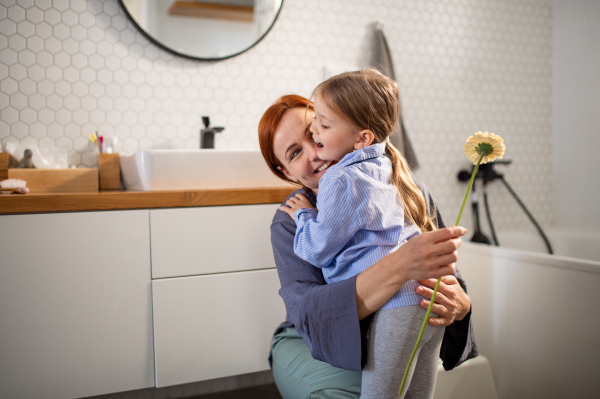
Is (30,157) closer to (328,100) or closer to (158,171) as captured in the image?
(158,171)

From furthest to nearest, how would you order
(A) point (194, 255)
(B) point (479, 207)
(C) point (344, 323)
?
(B) point (479, 207) → (A) point (194, 255) → (C) point (344, 323)

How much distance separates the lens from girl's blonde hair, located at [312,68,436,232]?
39.8 inches

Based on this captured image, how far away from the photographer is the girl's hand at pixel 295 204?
1198 millimetres

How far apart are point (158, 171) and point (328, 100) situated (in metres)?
0.87

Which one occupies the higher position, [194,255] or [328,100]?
[328,100]

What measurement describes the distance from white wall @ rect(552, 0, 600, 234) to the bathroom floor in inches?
85.4

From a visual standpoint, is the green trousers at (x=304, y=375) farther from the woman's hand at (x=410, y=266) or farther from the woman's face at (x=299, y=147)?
the woman's face at (x=299, y=147)

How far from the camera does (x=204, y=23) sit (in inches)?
85.1

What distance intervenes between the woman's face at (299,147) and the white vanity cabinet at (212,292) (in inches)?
17.6

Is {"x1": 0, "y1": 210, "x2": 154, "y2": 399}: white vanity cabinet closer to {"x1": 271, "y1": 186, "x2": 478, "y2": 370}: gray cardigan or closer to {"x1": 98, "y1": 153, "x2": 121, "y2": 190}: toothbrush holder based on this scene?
{"x1": 98, "y1": 153, "x2": 121, "y2": 190}: toothbrush holder

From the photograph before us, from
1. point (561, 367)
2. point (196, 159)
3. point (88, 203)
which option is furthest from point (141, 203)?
point (561, 367)

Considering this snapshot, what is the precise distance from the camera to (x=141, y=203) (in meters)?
1.53

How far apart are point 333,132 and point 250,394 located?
1.54m

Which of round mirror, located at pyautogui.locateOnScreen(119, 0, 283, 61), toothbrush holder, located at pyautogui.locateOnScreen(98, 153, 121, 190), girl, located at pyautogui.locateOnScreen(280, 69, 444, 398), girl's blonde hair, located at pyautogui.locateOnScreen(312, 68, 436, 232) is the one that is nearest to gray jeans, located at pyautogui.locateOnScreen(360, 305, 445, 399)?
girl, located at pyautogui.locateOnScreen(280, 69, 444, 398)
